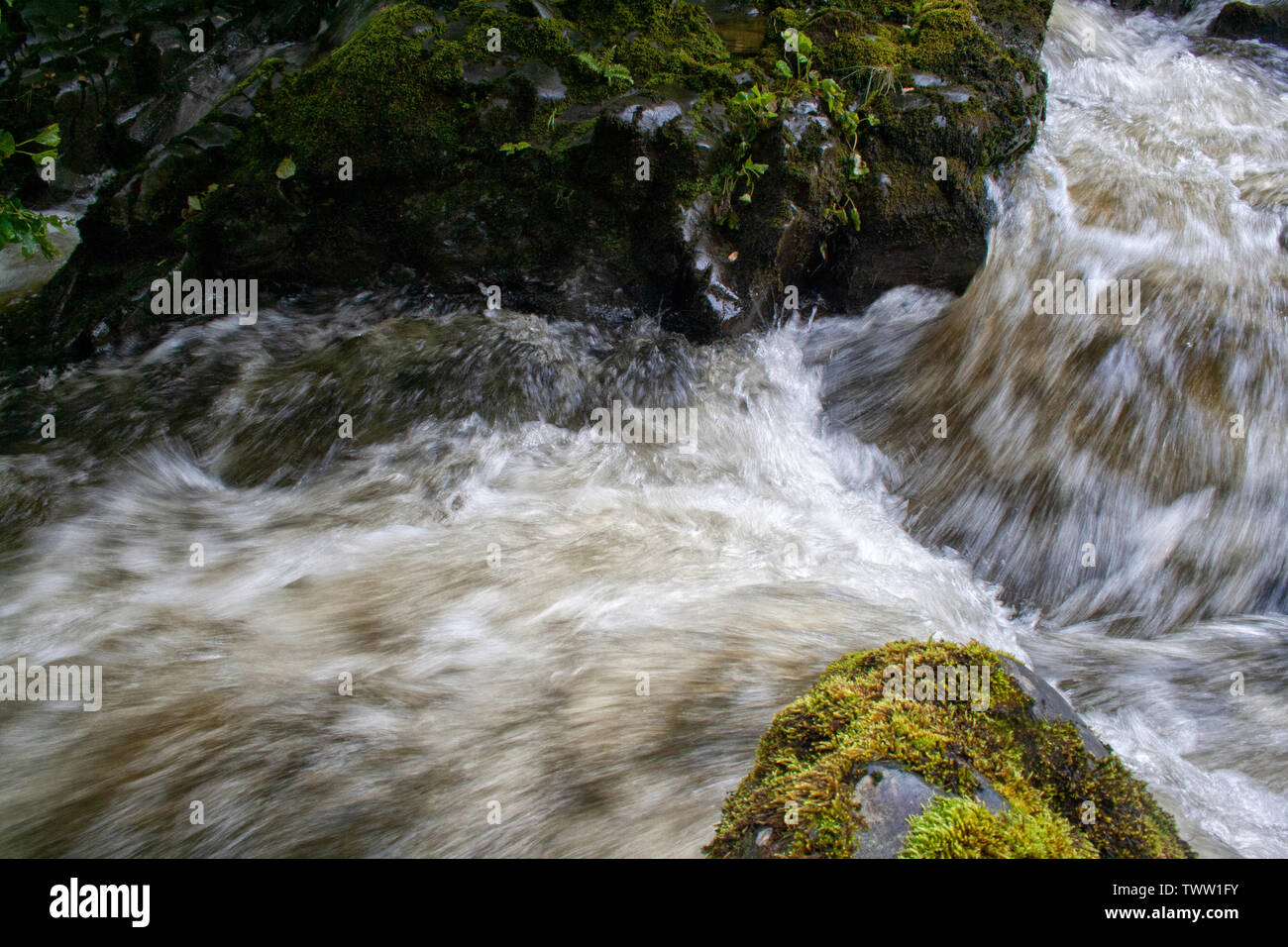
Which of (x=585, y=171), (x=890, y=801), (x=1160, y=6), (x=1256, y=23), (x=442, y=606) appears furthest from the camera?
(x=1160, y=6)

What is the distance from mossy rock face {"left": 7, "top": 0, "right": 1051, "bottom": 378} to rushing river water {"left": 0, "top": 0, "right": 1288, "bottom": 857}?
0.40m

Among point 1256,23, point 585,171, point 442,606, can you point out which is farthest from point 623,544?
point 1256,23

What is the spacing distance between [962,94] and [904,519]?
3.58 metres

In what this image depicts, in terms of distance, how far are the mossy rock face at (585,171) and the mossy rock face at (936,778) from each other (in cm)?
377

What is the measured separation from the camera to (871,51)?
627 cm

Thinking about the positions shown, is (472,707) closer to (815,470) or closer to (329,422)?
(329,422)

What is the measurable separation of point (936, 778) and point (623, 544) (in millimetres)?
2932

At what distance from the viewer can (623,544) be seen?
505 centimetres

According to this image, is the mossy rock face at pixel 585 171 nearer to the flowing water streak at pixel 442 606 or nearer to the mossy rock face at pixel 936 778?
the flowing water streak at pixel 442 606

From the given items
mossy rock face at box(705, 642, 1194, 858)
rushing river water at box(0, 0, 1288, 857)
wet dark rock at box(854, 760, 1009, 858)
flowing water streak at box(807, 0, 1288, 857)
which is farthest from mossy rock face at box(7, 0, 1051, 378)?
wet dark rock at box(854, 760, 1009, 858)

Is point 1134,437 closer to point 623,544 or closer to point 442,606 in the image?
point 623,544

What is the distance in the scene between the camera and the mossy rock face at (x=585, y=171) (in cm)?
577

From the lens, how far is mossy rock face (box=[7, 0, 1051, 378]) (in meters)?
5.77

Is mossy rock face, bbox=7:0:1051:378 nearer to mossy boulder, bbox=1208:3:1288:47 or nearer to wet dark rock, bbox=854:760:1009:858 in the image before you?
wet dark rock, bbox=854:760:1009:858
